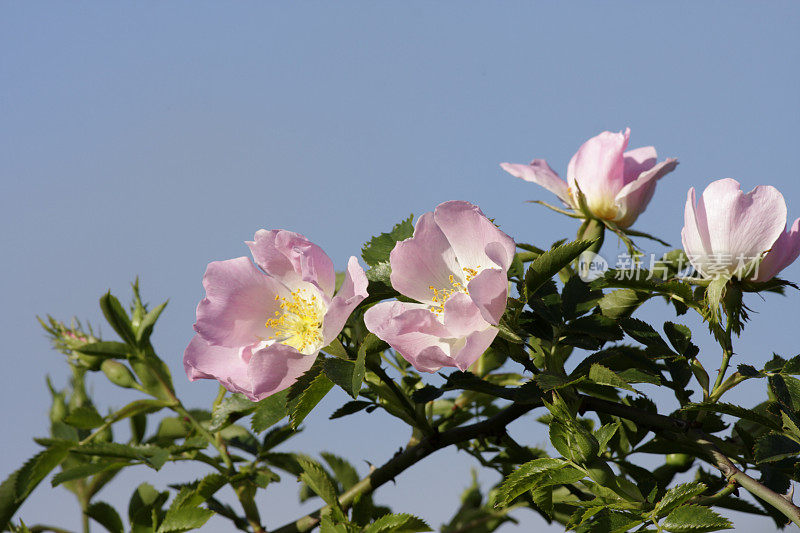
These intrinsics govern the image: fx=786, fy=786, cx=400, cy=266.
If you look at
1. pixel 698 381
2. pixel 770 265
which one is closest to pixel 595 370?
pixel 698 381

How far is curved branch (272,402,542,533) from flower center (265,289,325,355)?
24 cm

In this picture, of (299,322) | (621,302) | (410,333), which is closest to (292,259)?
(299,322)

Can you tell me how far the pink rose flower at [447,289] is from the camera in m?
0.94

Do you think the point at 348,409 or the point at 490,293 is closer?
the point at 490,293

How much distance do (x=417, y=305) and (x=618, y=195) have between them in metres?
0.46

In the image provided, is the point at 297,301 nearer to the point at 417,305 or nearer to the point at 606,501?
the point at 417,305

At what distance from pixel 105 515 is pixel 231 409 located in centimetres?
41

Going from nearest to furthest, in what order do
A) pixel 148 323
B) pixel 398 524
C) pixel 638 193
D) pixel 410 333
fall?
pixel 410 333 < pixel 398 524 < pixel 638 193 < pixel 148 323

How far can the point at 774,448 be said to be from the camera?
97 centimetres

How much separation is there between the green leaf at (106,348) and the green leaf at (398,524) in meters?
0.70

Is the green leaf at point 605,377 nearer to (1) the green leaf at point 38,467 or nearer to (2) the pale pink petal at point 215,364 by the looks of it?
(2) the pale pink petal at point 215,364

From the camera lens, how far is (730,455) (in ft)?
3.63

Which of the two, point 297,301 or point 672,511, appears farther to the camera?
point 297,301

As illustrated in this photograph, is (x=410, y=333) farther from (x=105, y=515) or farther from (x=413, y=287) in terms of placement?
(x=105, y=515)
